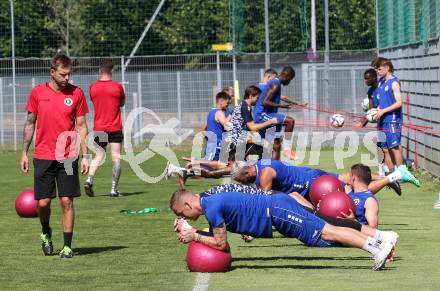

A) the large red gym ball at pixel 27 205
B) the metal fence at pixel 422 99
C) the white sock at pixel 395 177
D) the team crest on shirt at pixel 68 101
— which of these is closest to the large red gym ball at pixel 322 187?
the white sock at pixel 395 177

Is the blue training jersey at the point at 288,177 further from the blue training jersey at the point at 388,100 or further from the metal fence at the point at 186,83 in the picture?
the metal fence at the point at 186,83

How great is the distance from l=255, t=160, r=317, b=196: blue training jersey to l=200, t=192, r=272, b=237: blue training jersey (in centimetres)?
220

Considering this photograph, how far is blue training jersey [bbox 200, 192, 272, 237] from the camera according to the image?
1141cm

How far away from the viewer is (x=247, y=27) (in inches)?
1690

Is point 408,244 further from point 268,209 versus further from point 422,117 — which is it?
point 422,117

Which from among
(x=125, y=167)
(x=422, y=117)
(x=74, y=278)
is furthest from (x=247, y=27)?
(x=74, y=278)

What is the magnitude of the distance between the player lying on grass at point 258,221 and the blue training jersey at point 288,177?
2228 mm

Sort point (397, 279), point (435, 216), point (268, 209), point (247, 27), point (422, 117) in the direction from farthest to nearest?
point (247, 27) → point (422, 117) → point (435, 216) → point (268, 209) → point (397, 279)

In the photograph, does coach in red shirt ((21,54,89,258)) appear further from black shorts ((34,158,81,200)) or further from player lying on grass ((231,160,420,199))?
player lying on grass ((231,160,420,199))

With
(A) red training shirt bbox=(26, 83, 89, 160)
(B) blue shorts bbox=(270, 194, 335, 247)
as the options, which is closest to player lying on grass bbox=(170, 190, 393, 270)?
(B) blue shorts bbox=(270, 194, 335, 247)

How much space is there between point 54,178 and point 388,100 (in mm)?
8892

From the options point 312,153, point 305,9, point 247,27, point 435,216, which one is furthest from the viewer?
point 247,27

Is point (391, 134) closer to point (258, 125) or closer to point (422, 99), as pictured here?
point (258, 125)

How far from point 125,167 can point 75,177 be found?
16.2 m
